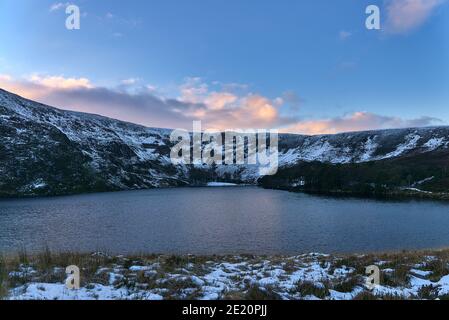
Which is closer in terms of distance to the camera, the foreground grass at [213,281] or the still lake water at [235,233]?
the foreground grass at [213,281]

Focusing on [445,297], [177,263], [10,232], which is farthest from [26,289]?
[10,232]

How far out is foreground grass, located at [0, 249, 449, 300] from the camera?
1398 centimetres

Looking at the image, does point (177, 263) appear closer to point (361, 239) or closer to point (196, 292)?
point (196, 292)

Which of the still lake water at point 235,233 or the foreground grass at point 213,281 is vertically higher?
the foreground grass at point 213,281

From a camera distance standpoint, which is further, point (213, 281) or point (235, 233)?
point (235, 233)

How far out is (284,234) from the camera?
6153 cm

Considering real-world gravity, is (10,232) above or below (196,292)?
below

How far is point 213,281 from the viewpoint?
17453 millimetres

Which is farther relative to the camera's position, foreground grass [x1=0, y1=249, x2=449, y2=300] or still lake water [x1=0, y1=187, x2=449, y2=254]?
still lake water [x1=0, y1=187, x2=449, y2=254]

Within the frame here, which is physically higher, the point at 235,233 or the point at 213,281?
the point at 213,281

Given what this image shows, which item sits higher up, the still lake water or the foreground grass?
the foreground grass

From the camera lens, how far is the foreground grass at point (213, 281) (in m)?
14.0
